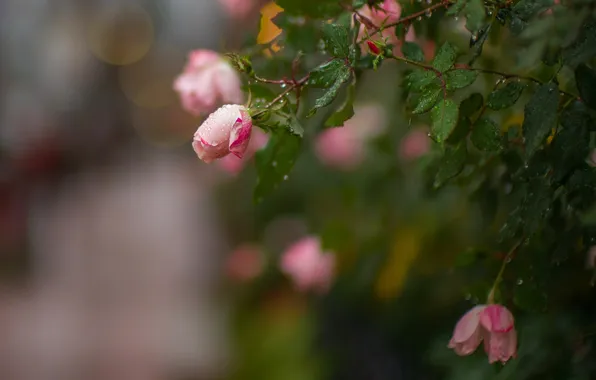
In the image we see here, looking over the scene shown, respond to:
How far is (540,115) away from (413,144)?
79 centimetres

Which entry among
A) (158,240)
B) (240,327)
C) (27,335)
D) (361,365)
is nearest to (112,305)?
(27,335)

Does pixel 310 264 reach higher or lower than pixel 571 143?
lower

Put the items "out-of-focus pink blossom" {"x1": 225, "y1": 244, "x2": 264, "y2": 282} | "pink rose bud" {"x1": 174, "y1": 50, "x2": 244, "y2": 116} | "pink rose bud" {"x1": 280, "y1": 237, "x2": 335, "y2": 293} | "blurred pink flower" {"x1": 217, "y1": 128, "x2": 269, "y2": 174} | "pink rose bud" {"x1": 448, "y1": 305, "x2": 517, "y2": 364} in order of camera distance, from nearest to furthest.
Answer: "pink rose bud" {"x1": 448, "y1": 305, "x2": 517, "y2": 364} → "pink rose bud" {"x1": 174, "y1": 50, "x2": 244, "y2": 116} → "blurred pink flower" {"x1": 217, "y1": 128, "x2": 269, "y2": 174} → "pink rose bud" {"x1": 280, "y1": 237, "x2": 335, "y2": 293} → "out-of-focus pink blossom" {"x1": 225, "y1": 244, "x2": 264, "y2": 282}

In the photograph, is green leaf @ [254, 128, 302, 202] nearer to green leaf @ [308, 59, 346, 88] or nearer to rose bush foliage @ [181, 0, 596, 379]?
rose bush foliage @ [181, 0, 596, 379]

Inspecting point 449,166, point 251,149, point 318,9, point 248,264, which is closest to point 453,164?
point 449,166

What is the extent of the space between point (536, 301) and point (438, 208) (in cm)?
59

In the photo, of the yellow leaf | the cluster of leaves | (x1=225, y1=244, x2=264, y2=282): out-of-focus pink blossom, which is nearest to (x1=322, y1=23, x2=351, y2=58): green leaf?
the cluster of leaves

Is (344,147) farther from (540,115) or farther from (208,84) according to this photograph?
(540,115)

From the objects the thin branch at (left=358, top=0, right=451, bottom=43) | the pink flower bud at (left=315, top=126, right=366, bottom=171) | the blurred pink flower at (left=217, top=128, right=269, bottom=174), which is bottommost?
the pink flower bud at (left=315, top=126, right=366, bottom=171)

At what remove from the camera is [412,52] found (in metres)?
0.68

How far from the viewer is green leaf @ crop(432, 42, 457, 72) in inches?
23.2

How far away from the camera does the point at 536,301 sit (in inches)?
26.8

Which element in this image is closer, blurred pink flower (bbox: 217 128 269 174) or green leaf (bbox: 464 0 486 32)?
green leaf (bbox: 464 0 486 32)

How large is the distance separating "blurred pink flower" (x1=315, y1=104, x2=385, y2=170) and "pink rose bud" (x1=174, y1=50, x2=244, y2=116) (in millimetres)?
745
